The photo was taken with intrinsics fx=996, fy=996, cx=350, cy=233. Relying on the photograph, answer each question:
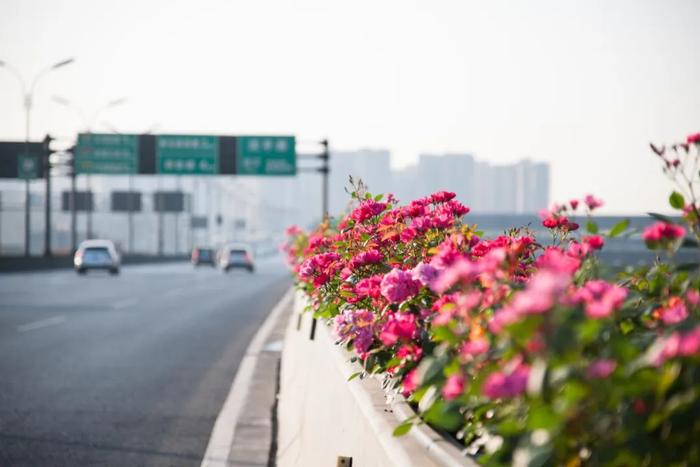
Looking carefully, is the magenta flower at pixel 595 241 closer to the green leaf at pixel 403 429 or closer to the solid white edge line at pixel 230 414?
the green leaf at pixel 403 429

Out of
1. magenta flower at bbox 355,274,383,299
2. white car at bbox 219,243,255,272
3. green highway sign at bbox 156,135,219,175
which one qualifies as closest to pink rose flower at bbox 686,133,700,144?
magenta flower at bbox 355,274,383,299

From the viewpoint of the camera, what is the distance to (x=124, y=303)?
25344 millimetres

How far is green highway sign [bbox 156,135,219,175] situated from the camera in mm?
48906

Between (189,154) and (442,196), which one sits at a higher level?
(189,154)

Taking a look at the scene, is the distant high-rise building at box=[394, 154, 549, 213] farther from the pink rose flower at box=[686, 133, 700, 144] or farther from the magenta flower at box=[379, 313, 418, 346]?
the pink rose flower at box=[686, 133, 700, 144]

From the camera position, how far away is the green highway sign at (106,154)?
1959 inches

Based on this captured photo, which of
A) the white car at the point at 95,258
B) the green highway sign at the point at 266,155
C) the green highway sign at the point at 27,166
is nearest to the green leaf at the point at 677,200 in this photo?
the white car at the point at 95,258

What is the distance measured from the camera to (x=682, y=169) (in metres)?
3.33

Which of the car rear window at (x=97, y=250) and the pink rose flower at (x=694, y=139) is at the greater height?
the pink rose flower at (x=694, y=139)

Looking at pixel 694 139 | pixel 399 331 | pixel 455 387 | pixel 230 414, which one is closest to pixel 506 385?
pixel 455 387

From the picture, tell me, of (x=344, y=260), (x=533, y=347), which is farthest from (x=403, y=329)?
(x=344, y=260)

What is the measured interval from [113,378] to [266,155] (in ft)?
124

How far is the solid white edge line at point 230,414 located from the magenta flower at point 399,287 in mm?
3252

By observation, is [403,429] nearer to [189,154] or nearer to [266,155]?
[266,155]
